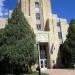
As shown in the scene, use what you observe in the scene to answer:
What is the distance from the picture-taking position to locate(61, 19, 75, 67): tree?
5572 centimetres

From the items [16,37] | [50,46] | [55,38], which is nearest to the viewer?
[16,37]

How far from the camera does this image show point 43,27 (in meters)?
61.8

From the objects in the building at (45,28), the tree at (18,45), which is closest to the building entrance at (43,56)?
the building at (45,28)

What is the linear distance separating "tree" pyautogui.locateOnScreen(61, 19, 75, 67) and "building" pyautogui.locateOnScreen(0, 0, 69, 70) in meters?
2.39

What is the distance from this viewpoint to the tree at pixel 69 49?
183 feet

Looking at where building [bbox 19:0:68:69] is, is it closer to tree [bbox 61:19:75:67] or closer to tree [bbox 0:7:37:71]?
tree [bbox 61:19:75:67]

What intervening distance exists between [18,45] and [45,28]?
23.0 m

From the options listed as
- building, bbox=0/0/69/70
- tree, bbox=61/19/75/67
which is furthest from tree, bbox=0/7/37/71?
tree, bbox=61/19/75/67

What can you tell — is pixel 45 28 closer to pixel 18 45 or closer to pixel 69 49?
pixel 69 49

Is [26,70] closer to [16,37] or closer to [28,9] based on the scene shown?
[16,37]

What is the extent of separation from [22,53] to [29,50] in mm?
1692

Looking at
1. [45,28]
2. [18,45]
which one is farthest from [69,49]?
[18,45]

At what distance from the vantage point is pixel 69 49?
55.8m

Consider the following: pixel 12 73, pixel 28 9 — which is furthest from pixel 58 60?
pixel 12 73
